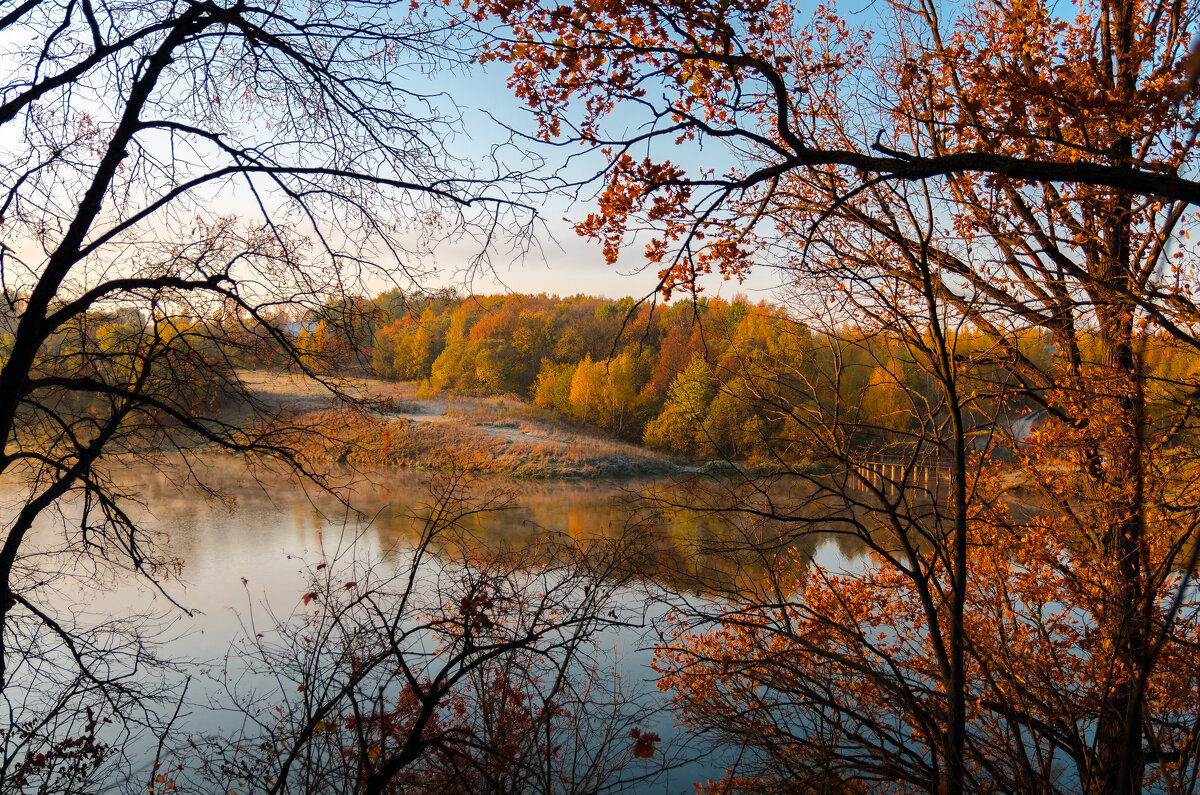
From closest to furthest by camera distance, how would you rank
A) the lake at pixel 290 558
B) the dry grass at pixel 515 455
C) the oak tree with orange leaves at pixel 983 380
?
the oak tree with orange leaves at pixel 983 380
the lake at pixel 290 558
the dry grass at pixel 515 455

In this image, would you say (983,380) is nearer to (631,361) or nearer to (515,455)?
(515,455)

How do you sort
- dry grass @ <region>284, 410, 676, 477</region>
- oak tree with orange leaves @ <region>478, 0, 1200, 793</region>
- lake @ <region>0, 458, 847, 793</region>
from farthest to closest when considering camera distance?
dry grass @ <region>284, 410, 676, 477</region>
lake @ <region>0, 458, 847, 793</region>
oak tree with orange leaves @ <region>478, 0, 1200, 793</region>

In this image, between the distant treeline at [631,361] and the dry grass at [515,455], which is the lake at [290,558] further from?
the dry grass at [515,455]

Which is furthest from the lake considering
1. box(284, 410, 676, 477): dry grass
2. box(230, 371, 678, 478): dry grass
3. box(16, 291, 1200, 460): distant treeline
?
box(230, 371, 678, 478): dry grass

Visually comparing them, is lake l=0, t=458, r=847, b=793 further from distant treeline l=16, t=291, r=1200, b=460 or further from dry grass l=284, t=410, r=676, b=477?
dry grass l=284, t=410, r=676, b=477

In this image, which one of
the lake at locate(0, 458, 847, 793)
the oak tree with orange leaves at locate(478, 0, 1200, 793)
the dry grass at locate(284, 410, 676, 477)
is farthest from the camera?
the dry grass at locate(284, 410, 676, 477)

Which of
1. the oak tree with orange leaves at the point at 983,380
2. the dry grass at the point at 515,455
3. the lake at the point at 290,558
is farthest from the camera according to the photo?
the dry grass at the point at 515,455

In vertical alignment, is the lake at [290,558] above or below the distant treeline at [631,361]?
below

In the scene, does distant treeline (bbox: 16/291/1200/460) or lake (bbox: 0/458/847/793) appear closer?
distant treeline (bbox: 16/291/1200/460)

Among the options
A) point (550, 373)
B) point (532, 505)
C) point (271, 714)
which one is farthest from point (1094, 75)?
point (550, 373)

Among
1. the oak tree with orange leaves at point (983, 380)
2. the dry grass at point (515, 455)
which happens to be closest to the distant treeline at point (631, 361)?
the oak tree with orange leaves at point (983, 380)

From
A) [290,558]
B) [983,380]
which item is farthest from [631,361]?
[983,380]

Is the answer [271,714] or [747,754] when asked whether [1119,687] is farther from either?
[271,714]

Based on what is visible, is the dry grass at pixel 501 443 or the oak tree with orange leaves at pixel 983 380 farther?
the dry grass at pixel 501 443
